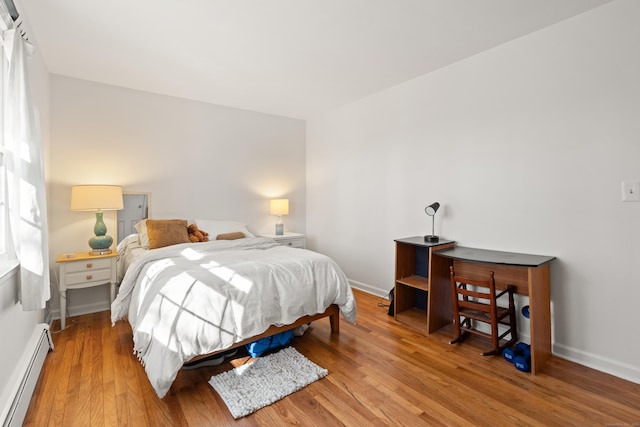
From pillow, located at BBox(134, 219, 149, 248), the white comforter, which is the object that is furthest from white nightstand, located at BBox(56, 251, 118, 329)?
the white comforter

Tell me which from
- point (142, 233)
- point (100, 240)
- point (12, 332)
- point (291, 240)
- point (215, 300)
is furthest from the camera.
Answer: point (291, 240)

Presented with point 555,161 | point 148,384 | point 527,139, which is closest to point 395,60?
point 527,139

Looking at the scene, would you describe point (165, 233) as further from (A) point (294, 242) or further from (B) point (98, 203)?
(A) point (294, 242)

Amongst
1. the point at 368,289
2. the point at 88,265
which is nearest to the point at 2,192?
the point at 88,265

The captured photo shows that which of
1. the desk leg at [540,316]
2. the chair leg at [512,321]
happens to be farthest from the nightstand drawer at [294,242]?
the desk leg at [540,316]

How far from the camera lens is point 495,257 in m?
2.43

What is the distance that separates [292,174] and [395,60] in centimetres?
233

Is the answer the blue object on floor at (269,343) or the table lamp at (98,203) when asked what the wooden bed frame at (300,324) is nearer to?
the blue object on floor at (269,343)

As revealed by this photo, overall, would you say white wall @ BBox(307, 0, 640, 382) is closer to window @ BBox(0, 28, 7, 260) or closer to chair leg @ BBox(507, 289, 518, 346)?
chair leg @ BBox(507, 289, 518, 346)

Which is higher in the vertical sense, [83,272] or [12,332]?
[83,272]

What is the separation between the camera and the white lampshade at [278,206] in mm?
4344

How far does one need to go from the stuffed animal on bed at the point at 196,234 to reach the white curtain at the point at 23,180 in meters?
1.59

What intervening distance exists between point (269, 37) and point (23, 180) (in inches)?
73.2

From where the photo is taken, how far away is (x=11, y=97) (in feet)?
6.00
